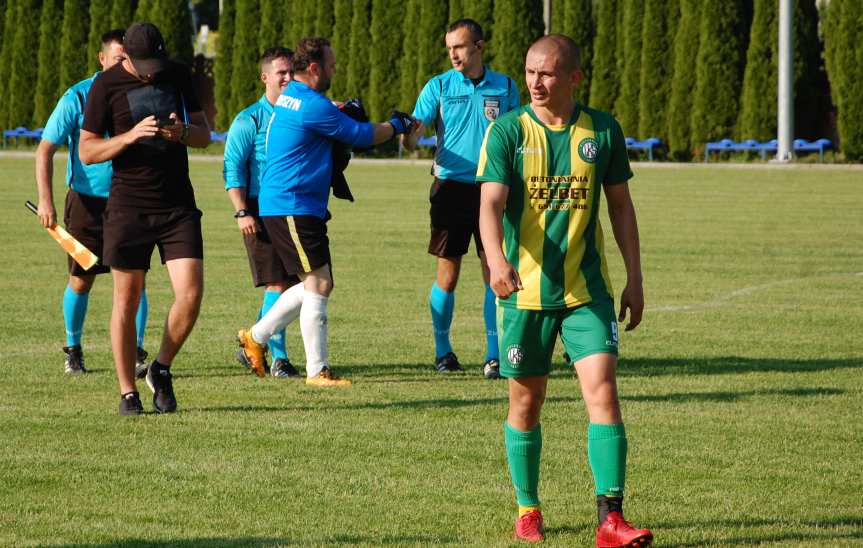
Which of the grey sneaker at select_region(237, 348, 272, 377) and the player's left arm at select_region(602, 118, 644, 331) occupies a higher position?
the player's left arm at select_region(602, 118, 644, 331)

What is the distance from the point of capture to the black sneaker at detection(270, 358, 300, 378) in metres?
9.76

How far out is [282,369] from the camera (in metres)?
9.78

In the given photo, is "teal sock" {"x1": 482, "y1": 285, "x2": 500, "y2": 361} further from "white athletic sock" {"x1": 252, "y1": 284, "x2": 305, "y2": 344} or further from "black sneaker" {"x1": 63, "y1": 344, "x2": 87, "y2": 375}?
"black sneaker" {"x1": 63, "y1": 344, "x2": 87, "y2": 375}

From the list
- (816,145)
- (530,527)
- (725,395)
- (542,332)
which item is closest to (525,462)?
(530,527)

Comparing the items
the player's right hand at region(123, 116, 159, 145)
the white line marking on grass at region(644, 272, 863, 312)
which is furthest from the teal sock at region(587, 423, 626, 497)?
the white line marking on grass at region(644, 272, 863, 312)

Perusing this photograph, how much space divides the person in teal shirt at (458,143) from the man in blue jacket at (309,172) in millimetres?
995

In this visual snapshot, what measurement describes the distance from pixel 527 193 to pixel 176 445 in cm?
275

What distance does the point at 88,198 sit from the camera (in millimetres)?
9711

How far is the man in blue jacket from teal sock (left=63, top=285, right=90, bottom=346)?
1.60m

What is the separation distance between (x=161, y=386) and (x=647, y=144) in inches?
1313

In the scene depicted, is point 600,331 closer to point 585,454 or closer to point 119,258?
point 585,454

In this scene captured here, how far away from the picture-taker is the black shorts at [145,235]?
7988 millimetres

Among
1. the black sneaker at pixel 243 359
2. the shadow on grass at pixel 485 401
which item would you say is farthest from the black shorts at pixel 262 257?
the shadow on grass at pixel 485 401

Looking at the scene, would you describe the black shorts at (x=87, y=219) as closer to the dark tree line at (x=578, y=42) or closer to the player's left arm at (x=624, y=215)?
the player's left arm at (x=624, y=215)
